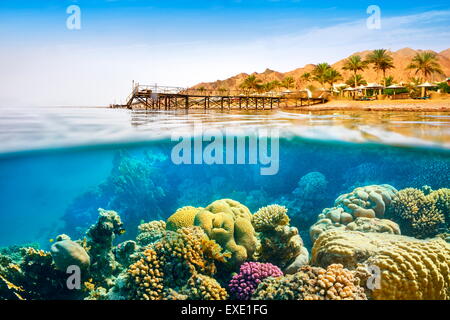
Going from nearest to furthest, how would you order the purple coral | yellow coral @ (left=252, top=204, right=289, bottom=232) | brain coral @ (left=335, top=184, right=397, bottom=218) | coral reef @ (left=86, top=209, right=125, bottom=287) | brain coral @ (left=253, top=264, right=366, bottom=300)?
brain coral @ (left=253, top=264, right=366, bottom=300) → the purple coral → coral reef @ (left=86, top=209, right=125, bottom=287) → yellow coral @ (left=252, top=204, right=289, bottom=232) → brain coral @ (left=335, top=184, right=397, bottom=218)

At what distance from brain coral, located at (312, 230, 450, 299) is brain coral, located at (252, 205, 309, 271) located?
0.91m

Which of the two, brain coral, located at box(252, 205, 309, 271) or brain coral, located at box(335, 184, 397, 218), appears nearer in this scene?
brain coral, located at box(252, 205, 309, 271)

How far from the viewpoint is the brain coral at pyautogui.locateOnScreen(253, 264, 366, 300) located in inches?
171

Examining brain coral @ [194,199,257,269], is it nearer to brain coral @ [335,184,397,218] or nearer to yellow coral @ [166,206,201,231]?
yellow coral @ [166,206,201,231]

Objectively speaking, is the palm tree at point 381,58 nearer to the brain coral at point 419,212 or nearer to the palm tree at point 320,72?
the palm tree at point 320,72

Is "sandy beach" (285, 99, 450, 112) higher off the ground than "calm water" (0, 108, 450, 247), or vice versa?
"sandy beach" (285, 99, 450, 112)

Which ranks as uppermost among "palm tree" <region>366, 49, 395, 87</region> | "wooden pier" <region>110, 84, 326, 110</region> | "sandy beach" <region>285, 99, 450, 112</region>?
"palm tree" <region>366, 49, 395, 87</region>

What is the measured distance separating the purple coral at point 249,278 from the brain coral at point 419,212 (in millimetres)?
4634

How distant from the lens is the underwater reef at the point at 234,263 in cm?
466

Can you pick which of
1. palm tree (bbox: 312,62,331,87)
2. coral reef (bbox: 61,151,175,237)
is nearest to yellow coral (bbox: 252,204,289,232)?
coral reef (bbox: 61,151,175,237)

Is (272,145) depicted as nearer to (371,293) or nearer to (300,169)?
(300,169)

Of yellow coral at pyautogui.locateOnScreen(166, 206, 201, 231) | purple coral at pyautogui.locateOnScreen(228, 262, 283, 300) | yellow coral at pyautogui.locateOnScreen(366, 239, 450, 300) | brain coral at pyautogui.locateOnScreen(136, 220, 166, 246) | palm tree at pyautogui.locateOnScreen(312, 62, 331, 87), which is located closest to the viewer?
yellow coral at pyautogui.locateOnScreen(366, 239, 450, 300)

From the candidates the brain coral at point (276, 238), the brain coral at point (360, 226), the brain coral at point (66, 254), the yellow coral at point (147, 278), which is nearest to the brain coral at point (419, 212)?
the brain coral at point (360, 226)

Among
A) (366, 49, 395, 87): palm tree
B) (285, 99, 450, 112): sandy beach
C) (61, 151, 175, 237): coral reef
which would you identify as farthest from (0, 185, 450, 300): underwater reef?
(366, 49, 395, 87): palm tree
